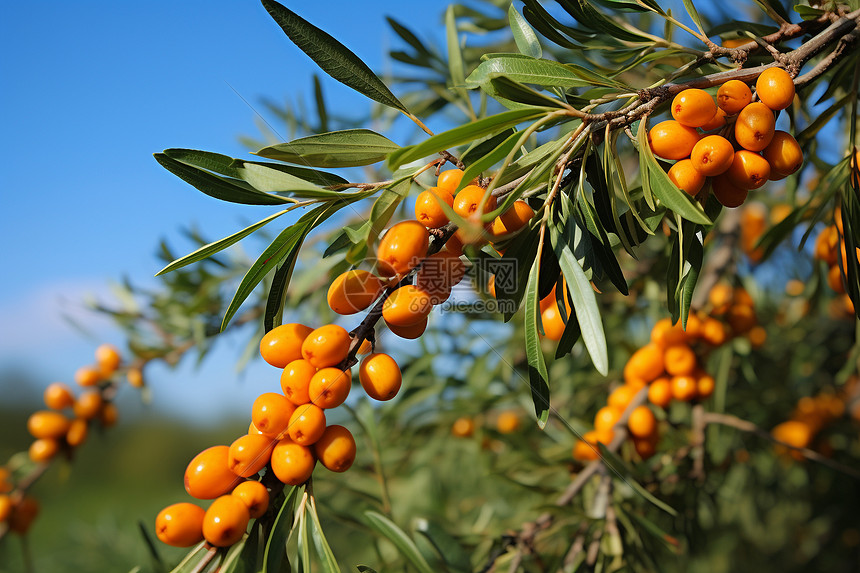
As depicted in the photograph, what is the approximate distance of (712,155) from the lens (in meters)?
0.45

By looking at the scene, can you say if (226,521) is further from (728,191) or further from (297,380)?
(728,191)

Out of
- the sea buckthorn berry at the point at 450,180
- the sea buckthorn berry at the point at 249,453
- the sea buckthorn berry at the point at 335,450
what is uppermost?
the sea buckthorn berry at the point at 450,180

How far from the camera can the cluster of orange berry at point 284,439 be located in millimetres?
473

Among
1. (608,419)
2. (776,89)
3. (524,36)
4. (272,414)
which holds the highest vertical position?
(524,36)

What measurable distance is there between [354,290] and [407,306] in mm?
57

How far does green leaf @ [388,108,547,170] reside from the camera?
1.26ft

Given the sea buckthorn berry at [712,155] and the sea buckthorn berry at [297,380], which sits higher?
the sea buckthorn berry at [712,155]

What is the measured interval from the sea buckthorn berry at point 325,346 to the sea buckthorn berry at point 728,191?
0.39m

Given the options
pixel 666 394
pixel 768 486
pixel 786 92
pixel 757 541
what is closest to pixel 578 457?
pixel 666 394

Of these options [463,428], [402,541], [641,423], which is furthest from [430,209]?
[463,428]

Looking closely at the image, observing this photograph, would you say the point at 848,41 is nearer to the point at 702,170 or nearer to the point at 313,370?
the point at 702,170

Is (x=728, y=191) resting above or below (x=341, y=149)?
below

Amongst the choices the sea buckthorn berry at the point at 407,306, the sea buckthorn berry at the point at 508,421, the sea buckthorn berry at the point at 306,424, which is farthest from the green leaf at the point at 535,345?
the sea buckthorn berry at the point at 508,421

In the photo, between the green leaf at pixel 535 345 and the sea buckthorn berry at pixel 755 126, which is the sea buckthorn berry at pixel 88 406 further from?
the sea buckthorn berry at pixel 755 126
